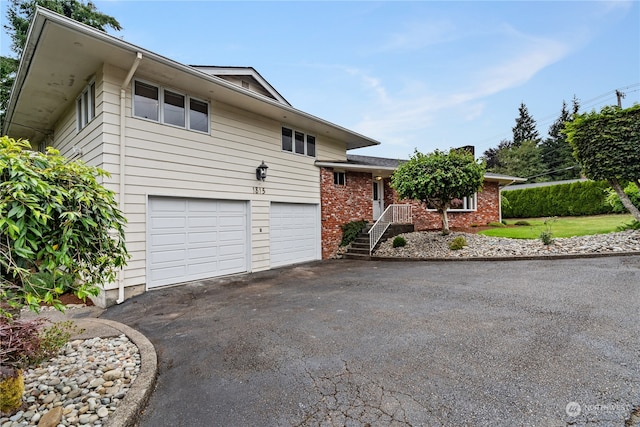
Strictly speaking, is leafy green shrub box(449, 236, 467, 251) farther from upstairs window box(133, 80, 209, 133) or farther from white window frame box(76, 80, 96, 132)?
white window frame box(76, 80, 96, 132)

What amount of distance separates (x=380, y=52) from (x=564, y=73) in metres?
10.8

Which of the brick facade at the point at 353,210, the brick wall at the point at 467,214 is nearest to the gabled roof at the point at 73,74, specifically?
the brick facade at the point at 353,210

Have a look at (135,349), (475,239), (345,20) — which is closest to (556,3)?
(345,20)

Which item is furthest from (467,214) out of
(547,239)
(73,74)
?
(73,74)

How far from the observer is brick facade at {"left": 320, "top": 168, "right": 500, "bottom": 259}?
10.8 m

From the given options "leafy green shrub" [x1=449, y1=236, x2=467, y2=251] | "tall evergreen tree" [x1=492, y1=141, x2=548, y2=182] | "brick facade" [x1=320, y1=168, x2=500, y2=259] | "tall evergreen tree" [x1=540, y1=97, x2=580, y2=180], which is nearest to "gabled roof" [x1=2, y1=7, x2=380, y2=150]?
"brick facade" [x1=320, y1=168, x2=500, y2=259]

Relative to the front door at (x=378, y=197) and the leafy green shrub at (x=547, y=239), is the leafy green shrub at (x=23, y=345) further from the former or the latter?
the front door at (x=378, y=197)

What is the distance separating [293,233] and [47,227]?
25.8ft

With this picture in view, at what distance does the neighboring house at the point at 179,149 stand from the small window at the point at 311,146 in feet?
0.15

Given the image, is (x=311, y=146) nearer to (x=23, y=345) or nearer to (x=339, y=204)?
(x=339, y=204)

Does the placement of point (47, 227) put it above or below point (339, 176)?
below

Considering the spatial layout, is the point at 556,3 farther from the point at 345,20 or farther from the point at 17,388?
the point at 17,388

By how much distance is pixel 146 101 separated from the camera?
6.42 meters

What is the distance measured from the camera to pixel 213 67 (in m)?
9.02
